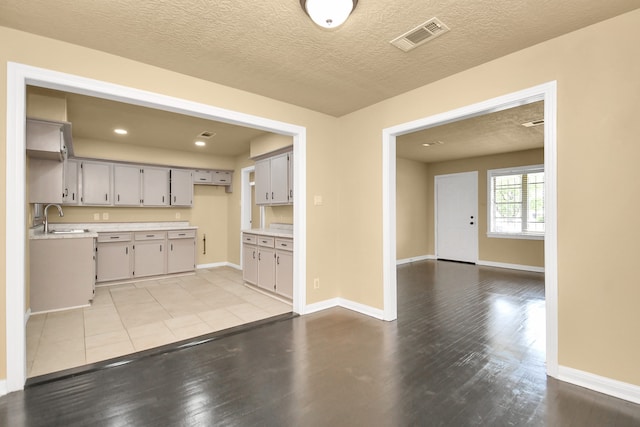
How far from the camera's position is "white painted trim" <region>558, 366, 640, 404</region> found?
2035 millimetres

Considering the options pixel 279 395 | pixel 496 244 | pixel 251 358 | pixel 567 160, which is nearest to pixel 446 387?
pixel 279 395

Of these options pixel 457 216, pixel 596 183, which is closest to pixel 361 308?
pixel 596 183

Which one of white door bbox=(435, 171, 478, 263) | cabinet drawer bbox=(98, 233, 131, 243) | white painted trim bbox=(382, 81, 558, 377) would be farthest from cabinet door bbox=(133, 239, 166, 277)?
white door bbox=(435, 171, 478, 263)

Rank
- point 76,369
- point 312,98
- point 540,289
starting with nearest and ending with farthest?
point 76,369, point 312,98, point 540,289

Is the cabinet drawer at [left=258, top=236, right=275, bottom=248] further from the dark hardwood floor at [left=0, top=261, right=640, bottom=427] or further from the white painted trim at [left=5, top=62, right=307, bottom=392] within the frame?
the white painted trim at [left=5, top=62, right=307, bottom=392]

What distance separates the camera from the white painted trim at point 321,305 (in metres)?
3.88

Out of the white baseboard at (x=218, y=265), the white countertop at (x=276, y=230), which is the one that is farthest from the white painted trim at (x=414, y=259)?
the white baseboard at (x=218, y=265)

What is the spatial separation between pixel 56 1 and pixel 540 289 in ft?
21.6

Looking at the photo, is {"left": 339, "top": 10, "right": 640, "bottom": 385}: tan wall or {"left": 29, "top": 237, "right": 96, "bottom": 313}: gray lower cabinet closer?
{"left": 339, "top": 10, "right": 640, "bottom": 385}: tan wall

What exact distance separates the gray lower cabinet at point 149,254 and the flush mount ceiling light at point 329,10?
206 inches

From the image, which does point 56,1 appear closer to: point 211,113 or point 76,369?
point 211,113

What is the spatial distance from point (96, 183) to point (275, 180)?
3446 millimetres

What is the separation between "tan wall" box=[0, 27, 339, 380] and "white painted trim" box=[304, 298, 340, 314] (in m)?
0.06

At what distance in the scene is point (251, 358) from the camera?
2656 mm
